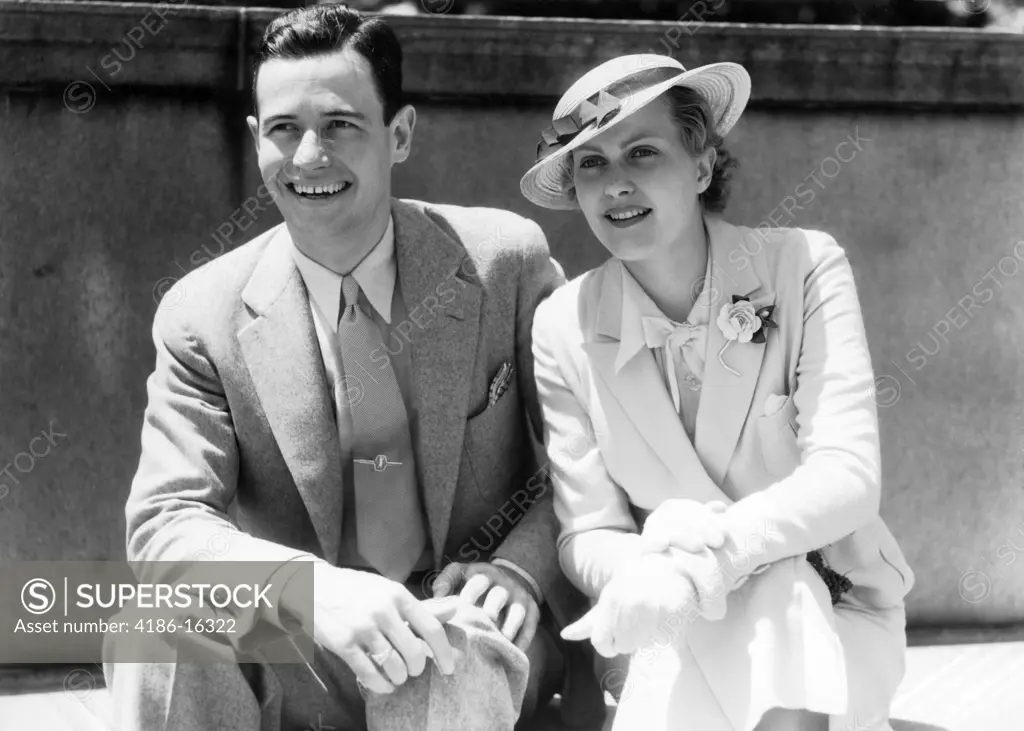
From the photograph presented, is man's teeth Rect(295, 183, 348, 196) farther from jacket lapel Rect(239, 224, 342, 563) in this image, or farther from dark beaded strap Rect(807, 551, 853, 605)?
dark beaded strap Rect(807, 551, 853, 605)

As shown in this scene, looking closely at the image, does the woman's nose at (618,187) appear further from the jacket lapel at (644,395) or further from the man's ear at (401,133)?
the man's ear at (401,133)

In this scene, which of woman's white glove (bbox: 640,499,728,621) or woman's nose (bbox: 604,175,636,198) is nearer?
woman's white glove (bbox: 640,499,728,621)

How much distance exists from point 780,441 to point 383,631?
94 centimetres

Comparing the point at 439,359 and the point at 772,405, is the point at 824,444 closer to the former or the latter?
the point at 772,405

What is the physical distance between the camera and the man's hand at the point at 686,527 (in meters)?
2.30

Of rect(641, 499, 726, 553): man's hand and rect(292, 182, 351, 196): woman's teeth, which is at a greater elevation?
rect(292, 182, 351, 196): woman's teeth

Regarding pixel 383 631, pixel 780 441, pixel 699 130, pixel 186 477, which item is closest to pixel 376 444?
pixel 186 477

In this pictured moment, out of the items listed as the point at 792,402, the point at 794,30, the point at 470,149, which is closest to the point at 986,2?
the point at 794,30

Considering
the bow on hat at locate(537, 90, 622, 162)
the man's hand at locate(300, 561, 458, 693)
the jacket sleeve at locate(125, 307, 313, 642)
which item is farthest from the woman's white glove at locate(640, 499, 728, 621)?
the bow on hat at locate(537, 90, 622, 162)

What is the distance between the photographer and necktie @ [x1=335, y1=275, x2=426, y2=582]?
109 inches

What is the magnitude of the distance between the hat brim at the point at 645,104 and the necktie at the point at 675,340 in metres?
0.41

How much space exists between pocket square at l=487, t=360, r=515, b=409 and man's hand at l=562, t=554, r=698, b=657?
0.69 meters

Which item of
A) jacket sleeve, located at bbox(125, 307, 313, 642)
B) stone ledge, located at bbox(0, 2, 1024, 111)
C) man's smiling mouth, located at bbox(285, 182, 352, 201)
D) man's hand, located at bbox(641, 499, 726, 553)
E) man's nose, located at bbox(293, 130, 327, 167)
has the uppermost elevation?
stone ledge, located at bbox(0, 2, 1024, 111)

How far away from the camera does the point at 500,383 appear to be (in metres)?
2.91
